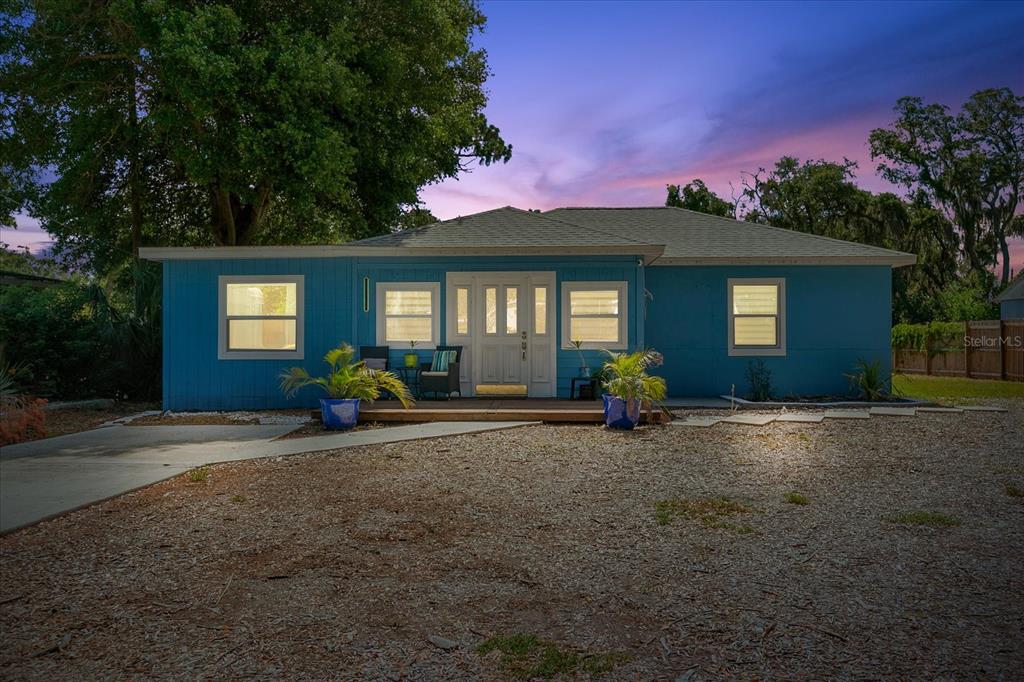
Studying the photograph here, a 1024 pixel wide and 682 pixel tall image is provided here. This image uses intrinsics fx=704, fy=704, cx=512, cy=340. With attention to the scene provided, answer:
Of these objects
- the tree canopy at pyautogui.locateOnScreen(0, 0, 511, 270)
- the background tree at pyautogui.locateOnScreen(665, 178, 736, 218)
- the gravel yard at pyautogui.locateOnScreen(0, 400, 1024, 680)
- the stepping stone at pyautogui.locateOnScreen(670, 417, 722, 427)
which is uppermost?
the background tree at pyautogui.locateOnScreen(665, 178, 736, 218)

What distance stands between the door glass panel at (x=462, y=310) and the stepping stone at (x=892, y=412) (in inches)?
263

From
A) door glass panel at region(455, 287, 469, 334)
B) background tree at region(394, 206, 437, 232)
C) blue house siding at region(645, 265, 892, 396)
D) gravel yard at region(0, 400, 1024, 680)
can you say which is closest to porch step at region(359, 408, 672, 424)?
door glass panel at region(455, 287, 469, 334)

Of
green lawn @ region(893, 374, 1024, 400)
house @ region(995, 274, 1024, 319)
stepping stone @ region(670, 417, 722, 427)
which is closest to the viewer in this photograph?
stepping stone @ region(670, 417, 722, 427)

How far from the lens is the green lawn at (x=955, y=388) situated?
48.5ft

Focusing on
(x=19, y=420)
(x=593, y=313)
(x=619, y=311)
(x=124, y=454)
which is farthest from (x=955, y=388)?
(x=19, y=420)

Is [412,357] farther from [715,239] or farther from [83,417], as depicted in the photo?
[715,239]

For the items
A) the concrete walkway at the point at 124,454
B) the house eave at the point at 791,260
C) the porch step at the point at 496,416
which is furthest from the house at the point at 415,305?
the concrete walkway at the point at 124,454

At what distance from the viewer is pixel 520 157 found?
21359 millimetres

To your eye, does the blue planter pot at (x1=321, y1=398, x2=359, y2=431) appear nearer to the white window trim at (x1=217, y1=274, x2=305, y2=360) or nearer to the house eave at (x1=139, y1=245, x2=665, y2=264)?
the white window trim at (x1=217, y1=274, x2=305, y2=360)

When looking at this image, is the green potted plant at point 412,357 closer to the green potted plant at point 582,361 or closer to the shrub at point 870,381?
the green potted plant at point 582,361

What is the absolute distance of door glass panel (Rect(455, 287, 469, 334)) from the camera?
12203mm

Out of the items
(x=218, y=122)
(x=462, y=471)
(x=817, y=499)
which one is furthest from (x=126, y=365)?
(x=817, y=499)

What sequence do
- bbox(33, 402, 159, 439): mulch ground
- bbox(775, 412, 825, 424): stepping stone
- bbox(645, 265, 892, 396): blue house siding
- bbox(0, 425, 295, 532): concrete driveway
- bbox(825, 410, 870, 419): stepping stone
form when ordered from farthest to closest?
bbox(645, 265, 892, 396): blue house siding
bbox(825, 410, 870, 419): stepping stone
bbox(775, 412, 825, 424): stepping stone
bbox(33, 402, 159, 439): mulch ground
bbox(0, 425, 295, 532): concrete driveway

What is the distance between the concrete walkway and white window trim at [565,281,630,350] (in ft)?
8.94
